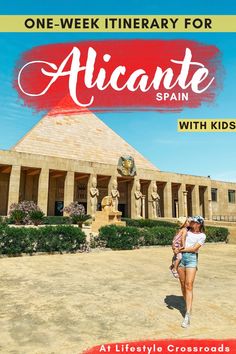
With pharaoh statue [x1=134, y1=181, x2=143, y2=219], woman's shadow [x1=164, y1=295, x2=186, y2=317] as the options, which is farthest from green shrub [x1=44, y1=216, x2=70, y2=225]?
woman's shadow [x1=164, y1=295, x2=186, y2=317]

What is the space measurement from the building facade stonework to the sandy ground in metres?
29.1

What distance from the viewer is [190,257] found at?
4711mm

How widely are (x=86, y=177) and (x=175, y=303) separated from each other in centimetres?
3922

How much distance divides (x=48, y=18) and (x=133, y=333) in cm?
798

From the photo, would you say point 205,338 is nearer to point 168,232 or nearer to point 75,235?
point 75,235

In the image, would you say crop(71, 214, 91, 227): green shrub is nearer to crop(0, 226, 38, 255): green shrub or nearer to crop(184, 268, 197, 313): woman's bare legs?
crop(0, 226, 38, 255): green shrub

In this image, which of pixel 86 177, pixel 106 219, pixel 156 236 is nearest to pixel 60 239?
pixel 156 236

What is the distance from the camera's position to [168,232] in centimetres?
1719

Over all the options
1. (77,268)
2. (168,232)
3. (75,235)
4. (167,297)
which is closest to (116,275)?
(77,268)

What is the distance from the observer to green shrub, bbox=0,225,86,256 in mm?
11555

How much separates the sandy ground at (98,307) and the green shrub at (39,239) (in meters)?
2.28

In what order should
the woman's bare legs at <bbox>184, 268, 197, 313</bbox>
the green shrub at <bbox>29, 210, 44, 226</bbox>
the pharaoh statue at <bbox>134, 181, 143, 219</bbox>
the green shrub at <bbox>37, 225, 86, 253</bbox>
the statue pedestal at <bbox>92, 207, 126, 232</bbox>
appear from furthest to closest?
the pharaoh statue at <bbox>134, 181, 143, 219</bbox> → the green shrub at <bbox>29, 210, 44, 226</bbox> → the statue pedestal at <bbox>92, 207, 126, 232</bbox> → the green shrub at <bbox>37, 225, 86, 253</bbox> → the woman's bare legs at <bbox>184, 268, 197, 313</bbox>

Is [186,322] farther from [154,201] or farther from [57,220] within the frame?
[154,201]

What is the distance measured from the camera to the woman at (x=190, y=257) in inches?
182
